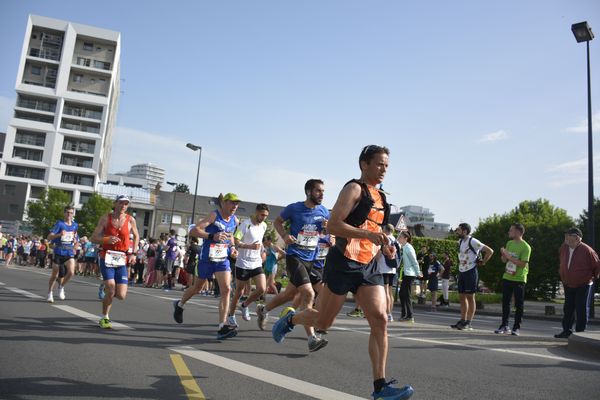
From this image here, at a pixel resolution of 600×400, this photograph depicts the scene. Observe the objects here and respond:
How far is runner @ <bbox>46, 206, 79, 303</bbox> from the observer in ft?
38.7

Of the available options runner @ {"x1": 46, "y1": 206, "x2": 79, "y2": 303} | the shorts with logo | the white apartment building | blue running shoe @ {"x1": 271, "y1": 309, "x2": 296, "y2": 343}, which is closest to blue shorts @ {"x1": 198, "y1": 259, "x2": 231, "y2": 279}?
blue running shoe @ {"x1": 271, "y1": 309, "x2": 296, "y2": 343}

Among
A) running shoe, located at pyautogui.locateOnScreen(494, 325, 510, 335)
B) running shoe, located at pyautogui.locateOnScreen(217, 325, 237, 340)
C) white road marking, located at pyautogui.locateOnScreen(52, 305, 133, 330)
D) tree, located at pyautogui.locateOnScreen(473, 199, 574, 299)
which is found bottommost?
white road marking, located at pyautogui.locateOnScreen(52, 305, 133, 330)

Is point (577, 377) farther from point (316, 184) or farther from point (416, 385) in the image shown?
point (316, 184)

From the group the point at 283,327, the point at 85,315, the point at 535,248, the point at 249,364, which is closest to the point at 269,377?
the point at 249,364

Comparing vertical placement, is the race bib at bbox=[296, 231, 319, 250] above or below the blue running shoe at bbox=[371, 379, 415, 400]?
above

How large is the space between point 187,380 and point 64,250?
847cm

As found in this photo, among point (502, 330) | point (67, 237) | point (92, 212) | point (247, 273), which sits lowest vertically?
point (502, 330)

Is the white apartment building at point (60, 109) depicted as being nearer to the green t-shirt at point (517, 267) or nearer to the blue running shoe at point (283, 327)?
the green t-shirt at point (517, 267)

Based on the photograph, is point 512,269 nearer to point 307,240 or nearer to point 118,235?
point 307,240

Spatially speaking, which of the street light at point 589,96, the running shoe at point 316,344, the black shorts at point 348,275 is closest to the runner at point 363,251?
the black shorts at point 348,275

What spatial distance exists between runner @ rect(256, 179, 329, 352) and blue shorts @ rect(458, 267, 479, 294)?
4.00m

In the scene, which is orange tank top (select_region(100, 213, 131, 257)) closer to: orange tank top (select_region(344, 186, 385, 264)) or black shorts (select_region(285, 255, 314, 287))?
black shorts (select_region(285, 255, 314, 287))

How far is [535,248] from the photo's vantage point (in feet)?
146

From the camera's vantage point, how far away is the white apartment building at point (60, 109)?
77.6m
